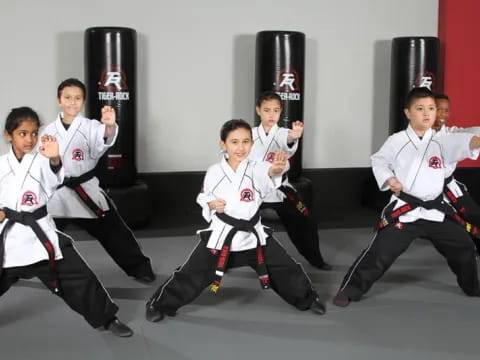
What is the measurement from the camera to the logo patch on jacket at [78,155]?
3648 millimetres

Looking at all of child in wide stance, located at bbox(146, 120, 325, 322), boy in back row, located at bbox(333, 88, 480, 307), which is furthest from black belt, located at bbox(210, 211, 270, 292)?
boy in back row, located at bbox(333, 88, 480, 307)

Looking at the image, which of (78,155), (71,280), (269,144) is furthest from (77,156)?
(269,144)

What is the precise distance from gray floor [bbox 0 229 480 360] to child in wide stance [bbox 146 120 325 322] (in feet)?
0.49

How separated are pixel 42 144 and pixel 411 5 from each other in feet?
14.5

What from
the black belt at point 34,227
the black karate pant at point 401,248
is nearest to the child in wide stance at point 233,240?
the black karate pant at point 401,248

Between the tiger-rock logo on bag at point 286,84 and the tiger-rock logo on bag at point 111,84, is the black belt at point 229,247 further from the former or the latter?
the tiger-rock logo on bag at point 286,84

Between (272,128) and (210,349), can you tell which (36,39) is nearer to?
(272,128)

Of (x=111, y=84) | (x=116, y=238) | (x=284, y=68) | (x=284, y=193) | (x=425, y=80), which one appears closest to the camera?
(x=116, y=238)

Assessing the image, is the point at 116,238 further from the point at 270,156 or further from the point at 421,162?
the point at 421,162

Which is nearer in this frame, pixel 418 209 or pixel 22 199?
pixel 22 199

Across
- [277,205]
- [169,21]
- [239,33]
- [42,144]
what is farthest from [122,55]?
[42,144]

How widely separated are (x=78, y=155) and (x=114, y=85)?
153cm

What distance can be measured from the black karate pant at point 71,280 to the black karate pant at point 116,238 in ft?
2.43

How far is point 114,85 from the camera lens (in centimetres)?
509
